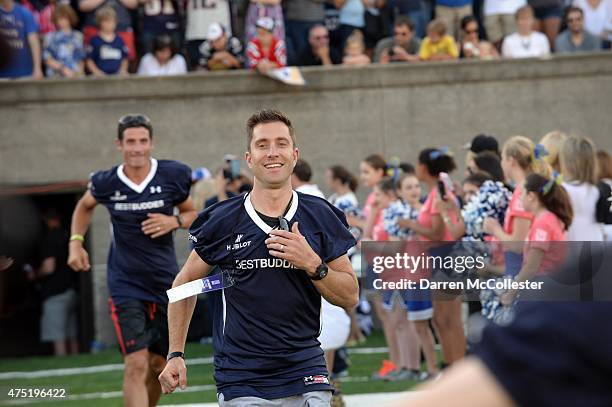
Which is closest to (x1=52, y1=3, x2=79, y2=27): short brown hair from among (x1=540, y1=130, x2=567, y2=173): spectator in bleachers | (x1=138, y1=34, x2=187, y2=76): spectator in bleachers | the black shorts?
(x1=138, y1=34, x2=187, y2=76): spectator in bleachers

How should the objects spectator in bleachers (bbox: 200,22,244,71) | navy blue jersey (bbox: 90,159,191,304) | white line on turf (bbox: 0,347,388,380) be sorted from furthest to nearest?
spectator in bleachers (bbox: 200,22,244,71), white line on turf (bbox: 0,347,388,380), navy blue jersey (bbox: 90,159,191,304)

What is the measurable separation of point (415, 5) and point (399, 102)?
1.34 meters

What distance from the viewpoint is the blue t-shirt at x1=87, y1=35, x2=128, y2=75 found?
15.9 metres

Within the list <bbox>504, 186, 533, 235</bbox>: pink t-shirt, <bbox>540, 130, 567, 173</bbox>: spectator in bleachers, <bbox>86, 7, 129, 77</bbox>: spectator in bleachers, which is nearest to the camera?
<bbox>504, 186, 533, 235</bbox>: pink t-shirt

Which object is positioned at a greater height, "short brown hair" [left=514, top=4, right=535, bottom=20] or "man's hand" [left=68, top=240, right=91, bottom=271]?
"short brown hair" [left=514, top=4, right=535, bottom=20]

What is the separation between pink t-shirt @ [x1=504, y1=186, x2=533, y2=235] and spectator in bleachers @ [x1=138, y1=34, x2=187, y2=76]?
820 centimetres

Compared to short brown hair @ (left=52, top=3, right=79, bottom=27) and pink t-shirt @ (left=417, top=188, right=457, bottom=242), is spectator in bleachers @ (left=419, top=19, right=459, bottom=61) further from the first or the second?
pink t-shirt @ (left=417, top=188, right=457, bottom=242)

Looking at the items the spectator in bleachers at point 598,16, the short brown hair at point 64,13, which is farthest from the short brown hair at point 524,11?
the short brown hair at point 64,13

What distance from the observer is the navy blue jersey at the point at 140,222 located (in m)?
8.74

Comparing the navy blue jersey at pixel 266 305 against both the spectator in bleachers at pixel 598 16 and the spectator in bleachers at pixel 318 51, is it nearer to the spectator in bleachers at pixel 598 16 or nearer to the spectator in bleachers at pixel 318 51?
the spectator in bleachers at pixel 318 51

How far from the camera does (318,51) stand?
53.9ft

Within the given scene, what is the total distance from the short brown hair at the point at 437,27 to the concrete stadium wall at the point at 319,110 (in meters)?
0.58

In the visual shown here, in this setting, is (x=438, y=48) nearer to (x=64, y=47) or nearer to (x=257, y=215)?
(x=64, y=47)

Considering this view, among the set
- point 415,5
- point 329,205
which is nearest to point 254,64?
point 415,5
